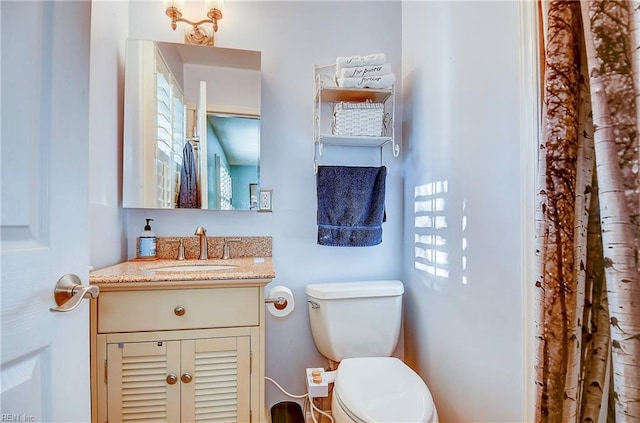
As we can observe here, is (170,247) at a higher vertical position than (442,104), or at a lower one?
lower

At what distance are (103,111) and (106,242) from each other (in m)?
0.58

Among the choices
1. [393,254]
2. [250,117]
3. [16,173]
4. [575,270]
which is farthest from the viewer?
[393,254]

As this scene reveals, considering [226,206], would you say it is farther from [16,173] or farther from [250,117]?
[16,173]

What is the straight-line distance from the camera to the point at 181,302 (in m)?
1.15

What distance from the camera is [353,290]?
1.47 meters

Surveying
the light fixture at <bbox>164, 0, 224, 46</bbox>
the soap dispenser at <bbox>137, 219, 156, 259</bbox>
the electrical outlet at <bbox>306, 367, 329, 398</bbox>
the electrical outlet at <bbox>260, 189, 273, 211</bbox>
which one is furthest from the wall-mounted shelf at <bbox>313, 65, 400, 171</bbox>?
the electrical outlet at <bbox>306, 367, 329, 398</bbox>

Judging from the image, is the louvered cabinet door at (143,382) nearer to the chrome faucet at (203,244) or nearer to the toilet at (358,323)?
the chrome faucet at (203,244)

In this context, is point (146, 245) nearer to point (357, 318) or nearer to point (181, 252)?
point (181, 252)

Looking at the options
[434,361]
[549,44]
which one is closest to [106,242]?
[434,361]

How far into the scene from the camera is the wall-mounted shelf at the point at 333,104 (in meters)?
1.55

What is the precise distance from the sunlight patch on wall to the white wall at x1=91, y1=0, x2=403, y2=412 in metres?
0.20

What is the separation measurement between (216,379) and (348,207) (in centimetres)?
95

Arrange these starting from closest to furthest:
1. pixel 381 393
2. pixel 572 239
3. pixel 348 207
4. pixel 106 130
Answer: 1. pixel 572 239
2. pixel 381 393
3. pixel 106 130
4. pixel 348 207

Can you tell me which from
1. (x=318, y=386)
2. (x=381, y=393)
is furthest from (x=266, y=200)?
(x=381, y=393)
